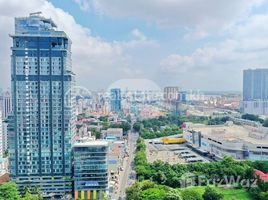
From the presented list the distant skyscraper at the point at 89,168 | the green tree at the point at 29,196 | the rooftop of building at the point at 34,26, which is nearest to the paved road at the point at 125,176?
the distant skyscraper at the point at 89,168

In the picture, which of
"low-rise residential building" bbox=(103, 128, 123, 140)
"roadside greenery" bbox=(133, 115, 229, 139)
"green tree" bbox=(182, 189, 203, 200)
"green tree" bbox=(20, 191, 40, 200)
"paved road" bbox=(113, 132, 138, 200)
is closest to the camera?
"green tree" bbox=(182, 189, 203, 200)

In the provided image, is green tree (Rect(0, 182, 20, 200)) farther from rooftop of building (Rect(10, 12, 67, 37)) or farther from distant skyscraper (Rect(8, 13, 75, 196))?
rooftop of building (Rect(10, 12, 67, 37))

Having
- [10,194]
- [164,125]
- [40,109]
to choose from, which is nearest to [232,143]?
[40,109]

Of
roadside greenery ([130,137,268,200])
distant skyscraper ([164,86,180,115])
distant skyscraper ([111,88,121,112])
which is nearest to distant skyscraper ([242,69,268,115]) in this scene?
distant skyscraper ([164,86,180,115])

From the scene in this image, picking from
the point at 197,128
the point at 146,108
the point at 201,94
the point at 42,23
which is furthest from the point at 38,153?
the point at 201,94

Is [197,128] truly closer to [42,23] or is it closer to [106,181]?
[106,181]

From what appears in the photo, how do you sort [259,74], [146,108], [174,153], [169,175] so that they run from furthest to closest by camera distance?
[259,74] → [146,108] → [174,153] → [169,175]
